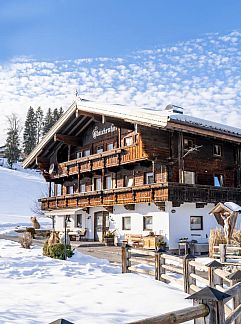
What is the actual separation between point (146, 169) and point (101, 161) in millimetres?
3404

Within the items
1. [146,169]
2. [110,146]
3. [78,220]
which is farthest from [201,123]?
[78,220]

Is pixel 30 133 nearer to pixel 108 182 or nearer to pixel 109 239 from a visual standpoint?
pixel 108 182

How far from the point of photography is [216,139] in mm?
25844

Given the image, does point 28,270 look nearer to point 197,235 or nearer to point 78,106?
point 197,235

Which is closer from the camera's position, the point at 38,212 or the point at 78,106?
the point at 78,106

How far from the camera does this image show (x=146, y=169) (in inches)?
998

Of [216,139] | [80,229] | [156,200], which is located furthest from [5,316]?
[80,229]

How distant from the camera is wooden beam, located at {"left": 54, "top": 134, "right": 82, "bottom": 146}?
99.6 ft

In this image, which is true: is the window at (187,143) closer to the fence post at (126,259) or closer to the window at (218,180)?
the window at (218,180)

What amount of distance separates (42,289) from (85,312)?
8.43 ft

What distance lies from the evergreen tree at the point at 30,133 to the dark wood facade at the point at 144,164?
47.0 metres

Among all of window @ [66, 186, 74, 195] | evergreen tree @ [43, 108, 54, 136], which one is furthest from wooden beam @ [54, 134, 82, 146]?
evergreen tree @ [43, 108, 54, 136]

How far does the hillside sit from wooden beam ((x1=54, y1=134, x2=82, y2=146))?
58.8 feet

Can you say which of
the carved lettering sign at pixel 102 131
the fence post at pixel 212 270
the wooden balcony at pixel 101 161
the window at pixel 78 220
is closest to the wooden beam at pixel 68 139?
the wooden balcony at pixel 101 161
